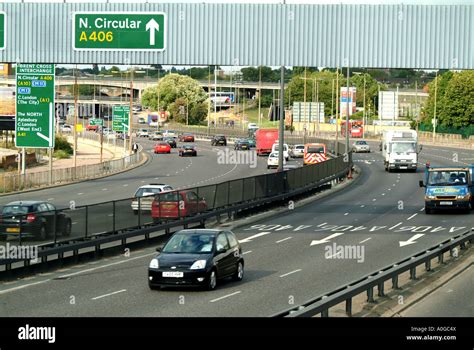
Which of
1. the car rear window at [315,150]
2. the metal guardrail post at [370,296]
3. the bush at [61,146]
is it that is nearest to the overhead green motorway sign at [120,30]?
the metal guardrail post at [370,296]

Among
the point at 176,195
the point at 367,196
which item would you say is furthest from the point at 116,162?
the point at 176,195

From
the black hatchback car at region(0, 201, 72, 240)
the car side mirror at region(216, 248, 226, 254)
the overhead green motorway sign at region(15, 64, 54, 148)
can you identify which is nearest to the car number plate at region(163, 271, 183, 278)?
the car side mirror at region(216, 248, 226, 254)

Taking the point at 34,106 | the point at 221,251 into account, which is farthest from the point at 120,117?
the point at 221,251

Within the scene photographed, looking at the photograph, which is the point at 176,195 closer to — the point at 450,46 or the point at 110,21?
the point at 110,21

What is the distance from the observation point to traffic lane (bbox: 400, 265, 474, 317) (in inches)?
796

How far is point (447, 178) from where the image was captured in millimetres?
47312

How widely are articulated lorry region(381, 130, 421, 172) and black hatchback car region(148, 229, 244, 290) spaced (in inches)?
1993

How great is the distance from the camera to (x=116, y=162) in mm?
92625

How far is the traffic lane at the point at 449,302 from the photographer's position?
20212 millimetres

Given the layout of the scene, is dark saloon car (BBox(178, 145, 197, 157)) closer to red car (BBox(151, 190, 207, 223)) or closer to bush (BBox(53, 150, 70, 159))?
bush (BBox(53, 150, 70, 159))

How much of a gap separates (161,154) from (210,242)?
96.1 metres

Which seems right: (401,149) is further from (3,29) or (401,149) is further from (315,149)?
(3,29)

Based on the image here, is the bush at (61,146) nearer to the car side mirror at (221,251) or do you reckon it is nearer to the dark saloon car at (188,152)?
the dark saloon car at (188,152)

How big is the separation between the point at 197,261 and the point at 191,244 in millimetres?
1173
